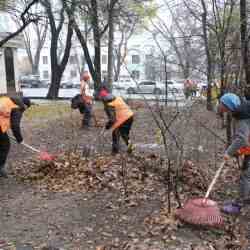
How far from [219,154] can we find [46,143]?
3746 mm

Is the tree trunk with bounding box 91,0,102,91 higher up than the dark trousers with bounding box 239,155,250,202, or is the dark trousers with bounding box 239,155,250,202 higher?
the tree trunk with bounding box 91,0,102,91

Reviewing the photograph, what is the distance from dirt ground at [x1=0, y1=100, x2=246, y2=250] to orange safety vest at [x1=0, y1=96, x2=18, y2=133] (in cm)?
81

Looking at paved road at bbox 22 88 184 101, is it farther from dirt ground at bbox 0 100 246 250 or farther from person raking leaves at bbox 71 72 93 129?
person raking leaves at bbox 71 72 93 129

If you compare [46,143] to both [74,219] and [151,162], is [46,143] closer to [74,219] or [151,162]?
[151,162]

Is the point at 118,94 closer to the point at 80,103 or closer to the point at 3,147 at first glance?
the point at 80,103

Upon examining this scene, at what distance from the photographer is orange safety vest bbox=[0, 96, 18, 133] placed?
5.80 metres

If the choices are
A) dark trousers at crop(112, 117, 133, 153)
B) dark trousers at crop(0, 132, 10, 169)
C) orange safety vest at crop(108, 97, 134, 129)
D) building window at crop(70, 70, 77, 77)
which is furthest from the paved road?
building window at crop(70, 70, 77, 77)

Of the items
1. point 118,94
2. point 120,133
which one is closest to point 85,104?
point 118,94

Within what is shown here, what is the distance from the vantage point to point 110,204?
5.04m

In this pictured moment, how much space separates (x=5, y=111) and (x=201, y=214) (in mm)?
3052

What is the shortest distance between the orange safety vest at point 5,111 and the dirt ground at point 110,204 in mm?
806

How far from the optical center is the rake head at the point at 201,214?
4215mm

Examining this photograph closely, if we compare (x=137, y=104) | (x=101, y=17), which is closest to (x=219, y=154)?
(x=137, y=104)

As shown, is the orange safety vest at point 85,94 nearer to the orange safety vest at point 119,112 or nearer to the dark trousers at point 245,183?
the orange safety vest at point 119,112
